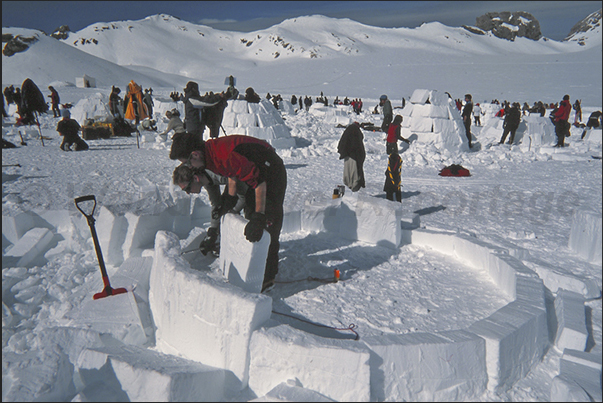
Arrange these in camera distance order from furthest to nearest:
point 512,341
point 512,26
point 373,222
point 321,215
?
point 512,26
point 321,215
point 373,222
point 512,341

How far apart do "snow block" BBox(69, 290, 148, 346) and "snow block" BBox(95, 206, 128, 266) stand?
1010 mm

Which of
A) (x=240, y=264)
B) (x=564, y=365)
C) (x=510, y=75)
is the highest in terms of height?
(x=510, y=75)

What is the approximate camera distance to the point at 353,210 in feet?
14.3

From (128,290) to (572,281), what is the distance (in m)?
3.64

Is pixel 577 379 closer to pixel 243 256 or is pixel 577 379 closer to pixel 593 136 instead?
pixel 243 256

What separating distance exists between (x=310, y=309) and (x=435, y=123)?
9544 millimetres

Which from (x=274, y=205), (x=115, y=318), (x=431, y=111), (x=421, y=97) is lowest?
(x=115, y=318)

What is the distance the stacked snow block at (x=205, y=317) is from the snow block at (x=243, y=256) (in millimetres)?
363

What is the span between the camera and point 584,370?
2.20 meters

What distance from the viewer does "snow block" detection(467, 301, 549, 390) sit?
220 centimetres

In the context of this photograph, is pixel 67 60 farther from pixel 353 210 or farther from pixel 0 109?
pixel 353 210

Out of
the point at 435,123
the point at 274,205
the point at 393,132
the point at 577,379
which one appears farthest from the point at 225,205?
the point at 435,123

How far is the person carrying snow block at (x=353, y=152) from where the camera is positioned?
555cm

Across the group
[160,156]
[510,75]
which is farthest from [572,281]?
[510,75]
